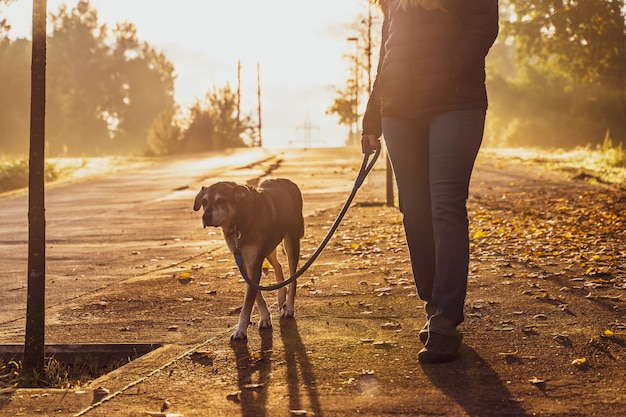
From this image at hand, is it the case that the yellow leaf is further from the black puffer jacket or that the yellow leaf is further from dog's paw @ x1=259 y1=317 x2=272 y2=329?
the black puffer jacket

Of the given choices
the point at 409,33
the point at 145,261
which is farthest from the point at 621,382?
the point at 145,261

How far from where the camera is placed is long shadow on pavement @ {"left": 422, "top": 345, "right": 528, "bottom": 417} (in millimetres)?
4234

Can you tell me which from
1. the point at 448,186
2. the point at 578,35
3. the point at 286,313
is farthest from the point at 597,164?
the point at 448,186

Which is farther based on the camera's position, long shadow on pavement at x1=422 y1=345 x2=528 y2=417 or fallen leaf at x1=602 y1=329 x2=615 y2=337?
fallen leaf at x1=602 y1=329 x2=615 y2=337

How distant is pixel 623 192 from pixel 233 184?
44.6ft

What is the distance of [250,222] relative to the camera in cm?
607

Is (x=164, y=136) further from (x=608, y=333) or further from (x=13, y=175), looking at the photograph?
(x=608, y=333)

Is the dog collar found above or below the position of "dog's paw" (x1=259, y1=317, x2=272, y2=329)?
above

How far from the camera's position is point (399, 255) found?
1005cm

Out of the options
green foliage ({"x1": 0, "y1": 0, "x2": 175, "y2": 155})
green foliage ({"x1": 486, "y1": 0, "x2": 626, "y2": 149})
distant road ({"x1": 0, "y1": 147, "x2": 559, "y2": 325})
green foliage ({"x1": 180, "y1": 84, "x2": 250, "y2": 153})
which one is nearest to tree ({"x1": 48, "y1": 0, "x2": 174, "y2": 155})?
green foliage ({"x1": 0, "y1": 0, "x2": 175, "y2": 155})

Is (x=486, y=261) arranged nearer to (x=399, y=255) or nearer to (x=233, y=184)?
(x=399, y=255)

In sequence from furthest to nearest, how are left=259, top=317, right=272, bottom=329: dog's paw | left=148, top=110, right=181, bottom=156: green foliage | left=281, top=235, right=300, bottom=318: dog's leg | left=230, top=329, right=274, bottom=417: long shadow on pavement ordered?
left=148, top=110, right=181, bottom=156: green foliage
left=281, top=235, right=300, bottom=318: dog's leg
left=259, top=317, right=272, bottom=329: dog's paw
left=230, top=329, right=274, bottom=417: long shadow on pavement

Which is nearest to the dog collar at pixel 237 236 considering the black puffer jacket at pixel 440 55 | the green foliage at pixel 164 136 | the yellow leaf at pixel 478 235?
the black puffer jacket at pixel 440 55

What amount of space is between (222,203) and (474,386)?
2.08 m
